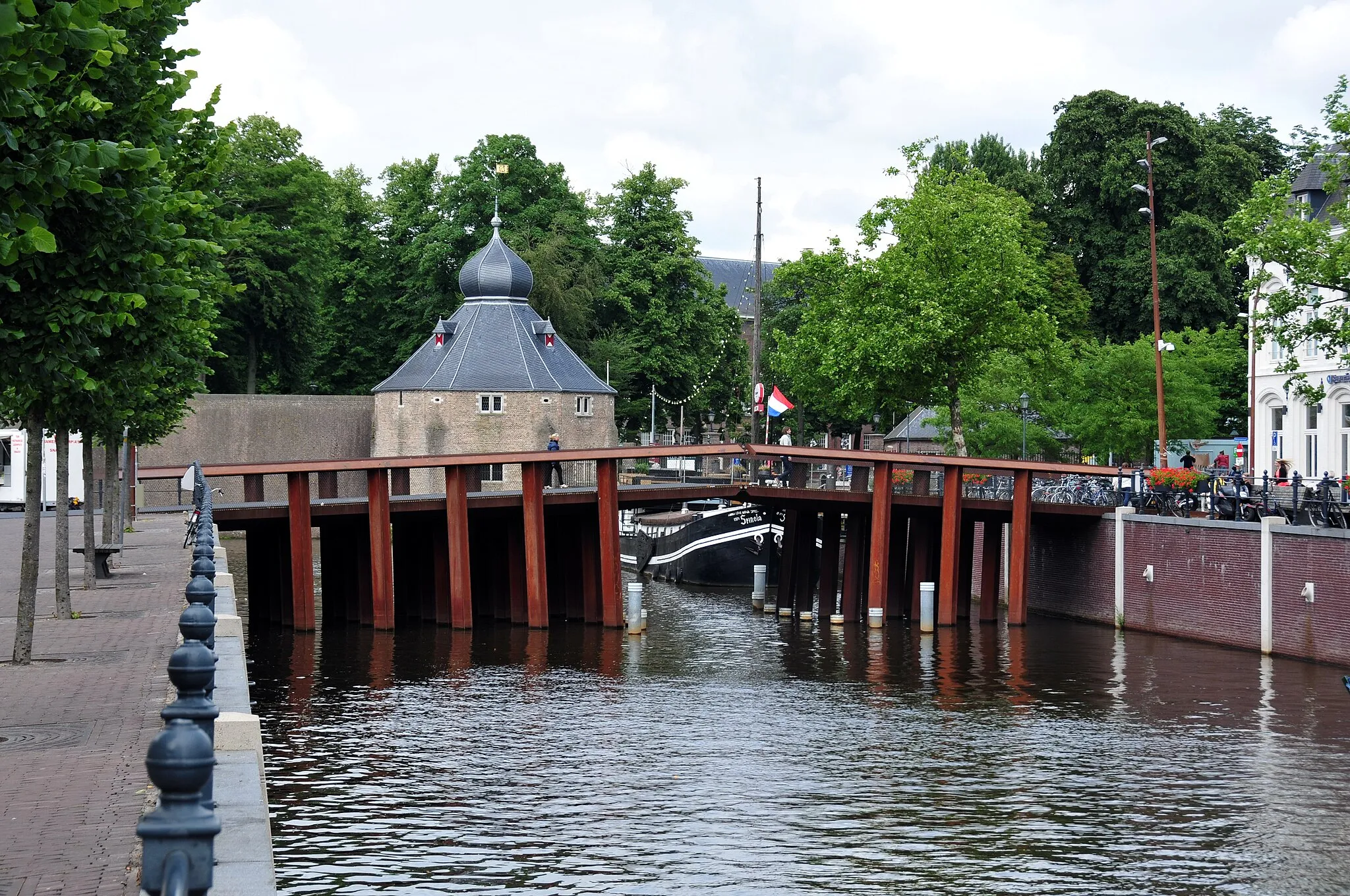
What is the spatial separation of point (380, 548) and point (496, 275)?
109 ft

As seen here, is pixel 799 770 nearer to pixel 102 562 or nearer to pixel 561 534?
pixel 102 562

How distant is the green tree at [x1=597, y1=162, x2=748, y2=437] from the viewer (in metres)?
64.7

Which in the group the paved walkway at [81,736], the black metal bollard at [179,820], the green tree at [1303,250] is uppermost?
the green tree at [1303,250]

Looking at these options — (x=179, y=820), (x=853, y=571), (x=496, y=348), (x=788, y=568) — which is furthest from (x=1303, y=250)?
(x=496, y=348)

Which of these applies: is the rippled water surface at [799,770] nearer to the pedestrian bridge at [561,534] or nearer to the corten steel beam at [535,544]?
the corten steel beam at [535,544]

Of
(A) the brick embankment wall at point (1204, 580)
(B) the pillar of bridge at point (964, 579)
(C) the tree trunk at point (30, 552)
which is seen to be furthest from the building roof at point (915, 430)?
(C) the tree trunk at point (30, 552)

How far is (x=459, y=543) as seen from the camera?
30281 mm

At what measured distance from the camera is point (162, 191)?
9906mm

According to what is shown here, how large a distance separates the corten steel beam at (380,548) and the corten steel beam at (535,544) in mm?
2602

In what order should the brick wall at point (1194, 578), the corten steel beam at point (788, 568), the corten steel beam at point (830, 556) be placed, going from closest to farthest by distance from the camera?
1. the brick wall at point (1194, 578)
2. the corten steel beam at point (830, 556)
3. the corten steel beam at point (788, 568)

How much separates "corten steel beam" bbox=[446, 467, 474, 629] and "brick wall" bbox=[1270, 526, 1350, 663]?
47.8ft

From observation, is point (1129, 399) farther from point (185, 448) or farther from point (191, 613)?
point (191, 613)

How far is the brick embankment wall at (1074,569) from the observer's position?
33531mm

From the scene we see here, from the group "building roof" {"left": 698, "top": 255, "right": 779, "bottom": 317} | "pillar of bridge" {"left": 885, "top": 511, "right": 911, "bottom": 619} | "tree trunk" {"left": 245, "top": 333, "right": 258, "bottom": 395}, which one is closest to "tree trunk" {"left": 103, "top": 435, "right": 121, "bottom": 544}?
"pillar of bridge" {"left": 885, "top": 511, "right": 911, "bottom": 619}
